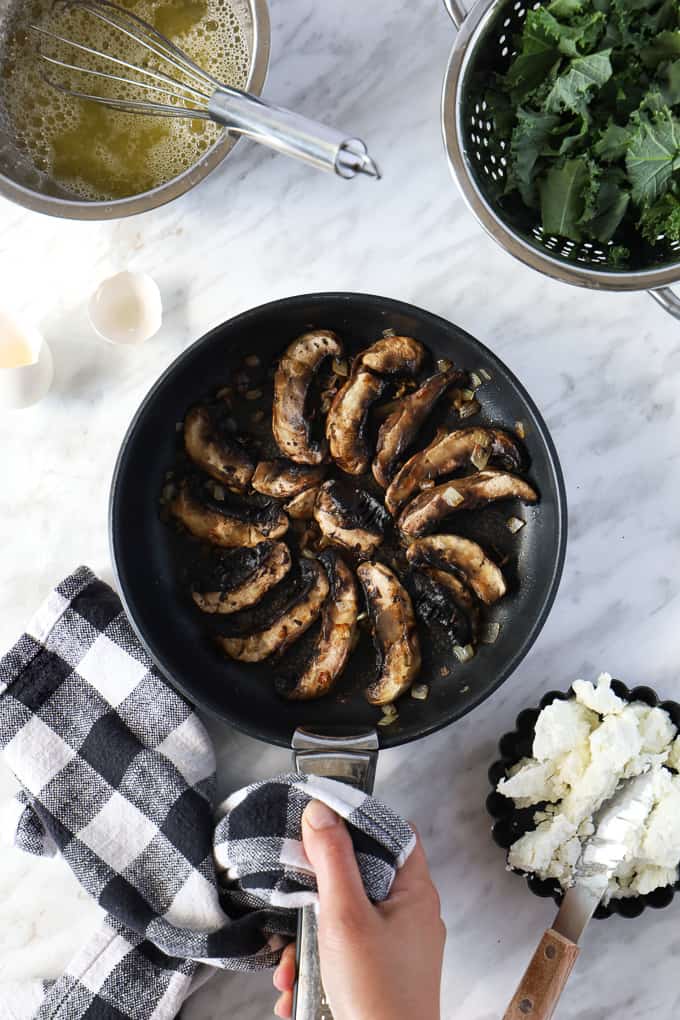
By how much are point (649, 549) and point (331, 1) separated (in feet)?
4.01

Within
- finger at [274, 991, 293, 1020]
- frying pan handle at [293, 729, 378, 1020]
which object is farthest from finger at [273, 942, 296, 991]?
frying pan handle at [293, 729, 378, 1020]

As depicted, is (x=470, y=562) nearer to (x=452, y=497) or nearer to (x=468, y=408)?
(x=452, y=497)

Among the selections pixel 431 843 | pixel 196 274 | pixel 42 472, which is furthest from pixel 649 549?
pixel 42 472

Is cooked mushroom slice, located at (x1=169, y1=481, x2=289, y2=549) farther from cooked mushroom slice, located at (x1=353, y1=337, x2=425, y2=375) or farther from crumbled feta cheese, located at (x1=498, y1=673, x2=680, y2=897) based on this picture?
crumbled feta cheese, located at (x1=498, y1=673, x2=680, y2=897)

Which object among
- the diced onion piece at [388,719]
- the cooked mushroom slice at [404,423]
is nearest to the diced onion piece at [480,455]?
the cooked mushroom slice at [404,423]

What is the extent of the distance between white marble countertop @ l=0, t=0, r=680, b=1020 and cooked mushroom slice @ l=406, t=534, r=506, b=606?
170 millimetres

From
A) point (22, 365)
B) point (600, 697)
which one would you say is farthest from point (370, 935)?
point (22, 365)

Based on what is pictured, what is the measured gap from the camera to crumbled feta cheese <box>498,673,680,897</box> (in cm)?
150

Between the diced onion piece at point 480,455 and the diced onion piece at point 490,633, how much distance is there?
30 centimetres

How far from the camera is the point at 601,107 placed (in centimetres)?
139

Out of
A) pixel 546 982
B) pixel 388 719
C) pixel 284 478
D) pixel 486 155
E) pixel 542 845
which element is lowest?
pixel 546 982

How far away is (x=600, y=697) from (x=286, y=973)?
0.76 metres

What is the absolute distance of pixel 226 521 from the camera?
1.66 meters

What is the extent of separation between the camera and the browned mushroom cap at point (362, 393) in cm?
164
